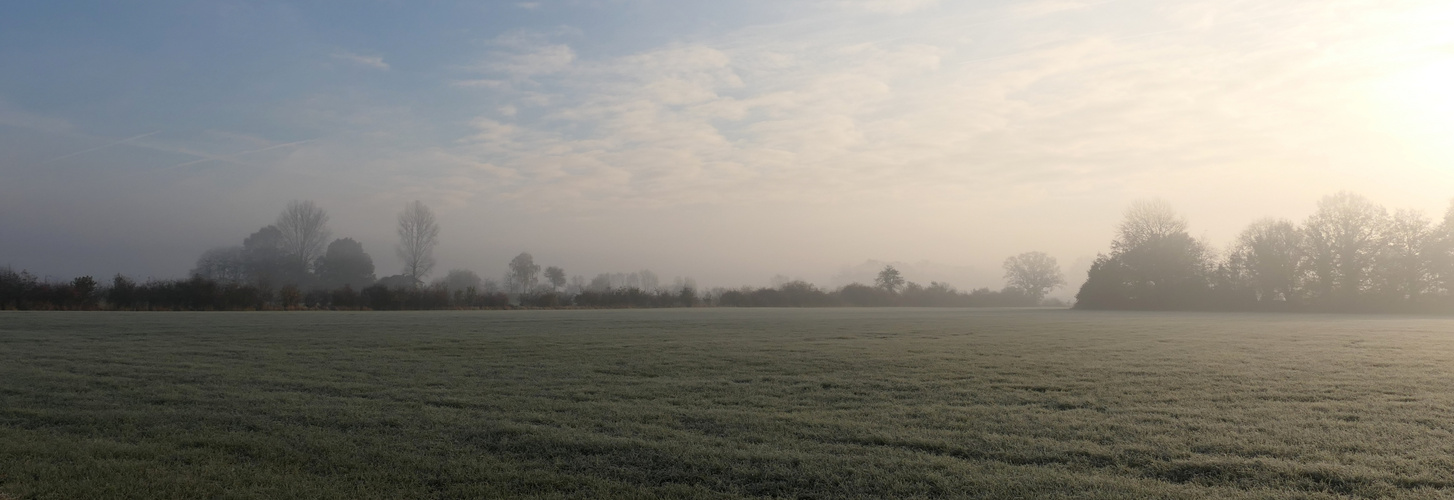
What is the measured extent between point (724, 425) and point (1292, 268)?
57.5m

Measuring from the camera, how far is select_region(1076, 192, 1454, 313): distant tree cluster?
145 feet

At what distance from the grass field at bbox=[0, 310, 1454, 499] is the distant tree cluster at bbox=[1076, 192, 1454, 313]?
140 ft

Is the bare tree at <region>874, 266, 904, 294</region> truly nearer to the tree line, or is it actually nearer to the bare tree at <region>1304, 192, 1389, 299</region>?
the tree line

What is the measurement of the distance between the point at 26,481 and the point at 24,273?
4089 centimetres

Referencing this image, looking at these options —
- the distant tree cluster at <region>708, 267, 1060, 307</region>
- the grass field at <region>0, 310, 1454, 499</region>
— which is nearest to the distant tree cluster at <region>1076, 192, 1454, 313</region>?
the distant tree cluster at <region>708, 267, 1060, 307</region>

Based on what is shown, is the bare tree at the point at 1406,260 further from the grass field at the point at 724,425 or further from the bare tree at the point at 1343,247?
the grass field at the point at 724,425

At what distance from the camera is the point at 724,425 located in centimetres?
664

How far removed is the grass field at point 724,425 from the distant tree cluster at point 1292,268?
42572 millimetres

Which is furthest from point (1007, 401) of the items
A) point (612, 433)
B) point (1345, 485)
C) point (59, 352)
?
point (59, 352)

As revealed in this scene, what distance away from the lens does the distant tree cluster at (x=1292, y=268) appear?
44.3m

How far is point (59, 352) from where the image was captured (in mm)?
12773

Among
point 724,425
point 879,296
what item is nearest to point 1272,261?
point 879,296

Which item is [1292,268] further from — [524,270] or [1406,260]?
[524,270]

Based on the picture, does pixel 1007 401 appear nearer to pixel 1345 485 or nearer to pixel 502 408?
pixel 1345 485
